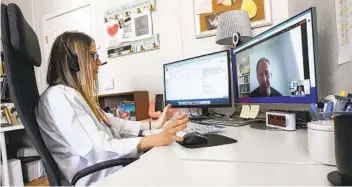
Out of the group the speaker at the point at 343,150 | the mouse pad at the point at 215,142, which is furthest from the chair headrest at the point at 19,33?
the speaker at the point at 343,150

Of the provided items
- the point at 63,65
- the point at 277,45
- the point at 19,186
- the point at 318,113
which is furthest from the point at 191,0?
the point at 19,186

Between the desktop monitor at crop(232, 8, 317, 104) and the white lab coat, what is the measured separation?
0.61m

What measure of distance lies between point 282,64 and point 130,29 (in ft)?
4.52

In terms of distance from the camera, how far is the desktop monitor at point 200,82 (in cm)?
126

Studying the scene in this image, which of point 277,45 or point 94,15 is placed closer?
point 277,45

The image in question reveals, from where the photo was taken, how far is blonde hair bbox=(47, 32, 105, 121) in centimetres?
95

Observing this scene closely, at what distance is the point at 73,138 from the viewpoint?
2.57 ft

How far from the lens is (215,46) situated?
5.21ft

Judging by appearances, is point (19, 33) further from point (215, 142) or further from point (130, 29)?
point (130, 29)

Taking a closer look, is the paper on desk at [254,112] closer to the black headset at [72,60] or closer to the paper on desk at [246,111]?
the paper on desk at [246,111]

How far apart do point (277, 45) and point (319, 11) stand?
0.23 m

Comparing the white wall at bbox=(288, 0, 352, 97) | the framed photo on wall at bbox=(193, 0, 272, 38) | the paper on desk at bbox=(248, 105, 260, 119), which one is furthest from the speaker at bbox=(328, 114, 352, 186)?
the framed photo on wall at bbox=(193, 0, 272, 38)

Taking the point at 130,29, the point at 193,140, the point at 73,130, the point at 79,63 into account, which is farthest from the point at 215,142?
the point at 130,29

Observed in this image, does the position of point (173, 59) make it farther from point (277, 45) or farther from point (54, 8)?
point (54, 8)
